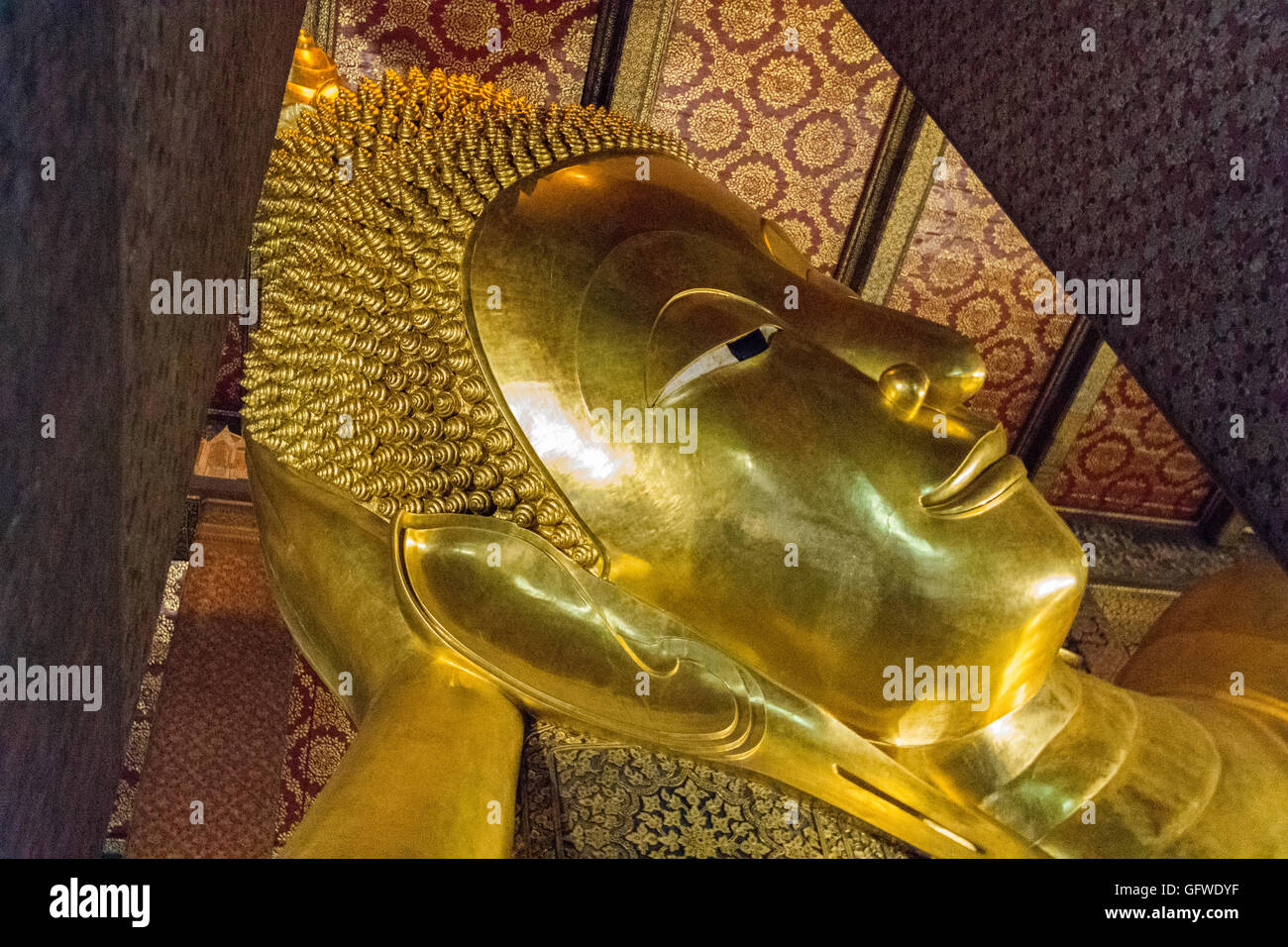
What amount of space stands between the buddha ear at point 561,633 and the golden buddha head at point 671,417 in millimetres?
28

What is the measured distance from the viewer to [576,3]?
2.21 meters

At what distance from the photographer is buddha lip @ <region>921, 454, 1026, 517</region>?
1.29 metres

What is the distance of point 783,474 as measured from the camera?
1279 mm

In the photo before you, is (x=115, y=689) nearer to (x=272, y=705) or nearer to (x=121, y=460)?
(x=121, y=460)

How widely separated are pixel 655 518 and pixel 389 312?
0.44 meters

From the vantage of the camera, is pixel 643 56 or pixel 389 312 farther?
pixel 643 56

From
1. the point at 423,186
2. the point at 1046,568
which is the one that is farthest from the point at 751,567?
the point at 423,186

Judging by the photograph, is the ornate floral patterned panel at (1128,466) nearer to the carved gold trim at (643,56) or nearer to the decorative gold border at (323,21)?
the carved gold trim at (643,56)

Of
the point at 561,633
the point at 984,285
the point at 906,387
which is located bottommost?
the point at 561,633

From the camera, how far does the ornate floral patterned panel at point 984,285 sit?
2471 millimetres

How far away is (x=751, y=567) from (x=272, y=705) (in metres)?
1.22

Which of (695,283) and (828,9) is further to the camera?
(828,9)

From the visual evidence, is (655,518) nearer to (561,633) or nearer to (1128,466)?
(561,633)

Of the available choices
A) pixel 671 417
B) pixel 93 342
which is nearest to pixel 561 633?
pixel 671 417
